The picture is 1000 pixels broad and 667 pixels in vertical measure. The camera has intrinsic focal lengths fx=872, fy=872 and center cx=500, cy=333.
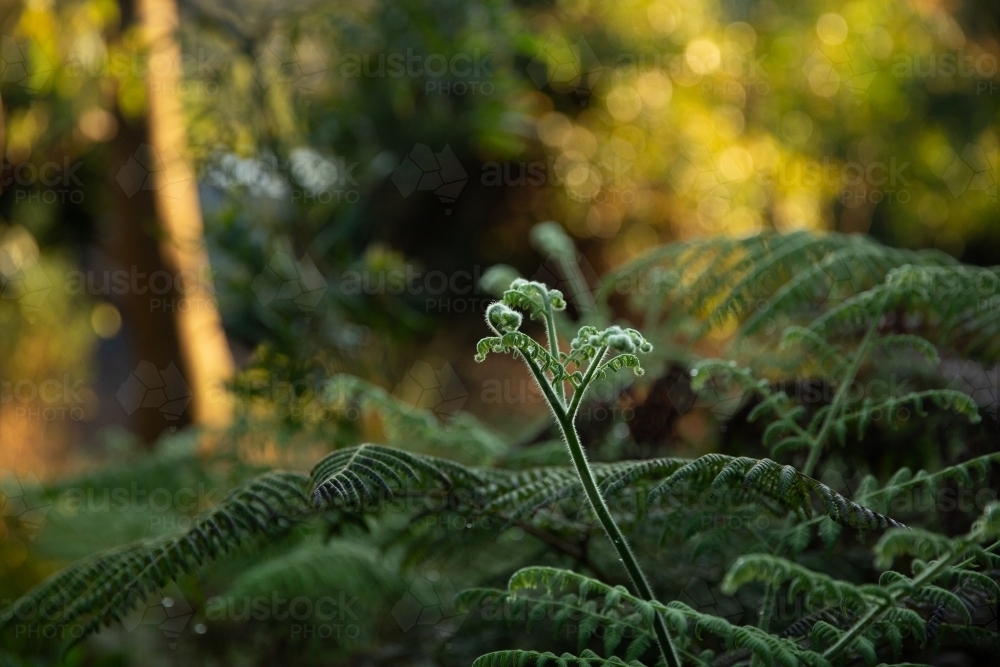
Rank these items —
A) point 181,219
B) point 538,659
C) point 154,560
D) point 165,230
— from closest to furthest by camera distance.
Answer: point 538,659, point 154,560, point 165,230, point 181,219

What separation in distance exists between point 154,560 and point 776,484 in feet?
→ 1.98

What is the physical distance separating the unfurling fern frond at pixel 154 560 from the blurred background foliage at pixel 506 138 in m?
1.66

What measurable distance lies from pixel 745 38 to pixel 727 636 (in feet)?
12.7

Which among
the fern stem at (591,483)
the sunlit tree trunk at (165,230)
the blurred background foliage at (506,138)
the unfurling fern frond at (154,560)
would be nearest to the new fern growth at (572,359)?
the fern stem at (591,483)

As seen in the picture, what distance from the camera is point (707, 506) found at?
3.37 ft

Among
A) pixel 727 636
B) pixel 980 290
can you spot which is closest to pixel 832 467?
pixel 980 290

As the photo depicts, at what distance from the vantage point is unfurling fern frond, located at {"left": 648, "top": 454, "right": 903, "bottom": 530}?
74cm

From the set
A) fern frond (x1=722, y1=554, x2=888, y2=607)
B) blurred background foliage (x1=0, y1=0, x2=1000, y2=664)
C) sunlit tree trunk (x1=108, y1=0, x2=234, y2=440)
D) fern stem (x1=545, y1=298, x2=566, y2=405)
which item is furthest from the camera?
blurred background foliage (x1=0, y1=0, x2=1000, y2=664)

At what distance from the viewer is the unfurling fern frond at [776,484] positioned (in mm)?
737

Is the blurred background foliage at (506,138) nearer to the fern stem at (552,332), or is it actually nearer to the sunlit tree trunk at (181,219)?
the sunlit tree trunk at (181,219)

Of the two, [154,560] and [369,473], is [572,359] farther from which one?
[154,560]

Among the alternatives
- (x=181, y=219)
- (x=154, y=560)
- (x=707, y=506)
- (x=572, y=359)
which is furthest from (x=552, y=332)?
(x=181, y=219)

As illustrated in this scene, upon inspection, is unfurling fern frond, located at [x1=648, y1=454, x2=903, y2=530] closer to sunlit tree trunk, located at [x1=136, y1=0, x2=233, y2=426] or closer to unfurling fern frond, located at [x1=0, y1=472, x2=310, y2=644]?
unfurling fern frond, located at [x1=0, y1=472, x2=310, y2=644]

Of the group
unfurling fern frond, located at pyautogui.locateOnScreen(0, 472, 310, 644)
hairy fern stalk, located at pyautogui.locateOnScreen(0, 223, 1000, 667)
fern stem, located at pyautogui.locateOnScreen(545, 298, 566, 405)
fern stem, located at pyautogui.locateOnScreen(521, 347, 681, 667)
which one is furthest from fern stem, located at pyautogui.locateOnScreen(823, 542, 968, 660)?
unfurling fern frond, located at pyautogui.locateOnScreen(0, 472, 310, 644)
